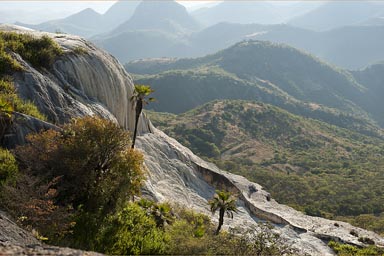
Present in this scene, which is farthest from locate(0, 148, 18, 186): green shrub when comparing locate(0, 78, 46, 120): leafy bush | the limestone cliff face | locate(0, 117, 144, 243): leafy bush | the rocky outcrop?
the rocky outcrop

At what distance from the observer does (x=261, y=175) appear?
113 meters

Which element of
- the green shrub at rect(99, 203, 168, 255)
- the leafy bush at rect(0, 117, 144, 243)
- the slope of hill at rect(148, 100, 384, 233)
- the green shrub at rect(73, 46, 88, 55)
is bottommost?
the slope of hill at rect(148, 100, 384, 233)

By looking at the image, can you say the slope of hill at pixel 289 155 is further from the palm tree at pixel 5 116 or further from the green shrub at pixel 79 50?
the palm tree at pixel 5 116

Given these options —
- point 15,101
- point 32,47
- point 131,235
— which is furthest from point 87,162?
point 32,47

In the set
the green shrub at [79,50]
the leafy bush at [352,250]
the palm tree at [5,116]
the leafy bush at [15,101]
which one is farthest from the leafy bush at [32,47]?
the leafy bush at [352,250]

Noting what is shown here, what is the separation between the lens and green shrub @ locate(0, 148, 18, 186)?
687 inches

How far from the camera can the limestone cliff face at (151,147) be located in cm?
2795

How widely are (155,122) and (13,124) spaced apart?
145580 millimetres

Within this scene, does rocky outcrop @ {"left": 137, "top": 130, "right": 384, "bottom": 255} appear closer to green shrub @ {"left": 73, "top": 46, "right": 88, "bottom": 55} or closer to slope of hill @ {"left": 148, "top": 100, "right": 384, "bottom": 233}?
green shrub @ {"left": 73, "top": 46, "right": 88, "bottom": 55}

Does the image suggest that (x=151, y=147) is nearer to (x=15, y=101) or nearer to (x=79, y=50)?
(x=79, y=50)

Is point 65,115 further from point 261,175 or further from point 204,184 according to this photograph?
point 261,175

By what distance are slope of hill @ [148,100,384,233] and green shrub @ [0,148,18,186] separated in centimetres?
7261

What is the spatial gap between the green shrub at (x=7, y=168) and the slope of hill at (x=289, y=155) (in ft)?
238

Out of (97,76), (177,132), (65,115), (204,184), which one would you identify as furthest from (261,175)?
(65,115)
